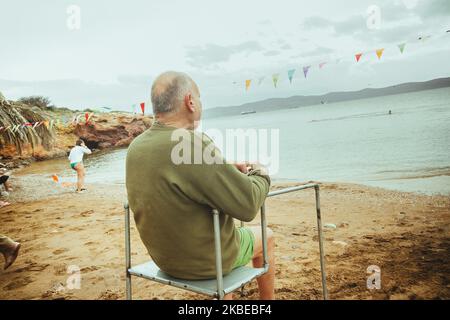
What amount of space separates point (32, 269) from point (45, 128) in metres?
7.90

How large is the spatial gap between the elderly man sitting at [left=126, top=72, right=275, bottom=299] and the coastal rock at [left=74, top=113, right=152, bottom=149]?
38078 mm

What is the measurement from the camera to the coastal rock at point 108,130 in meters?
37.8

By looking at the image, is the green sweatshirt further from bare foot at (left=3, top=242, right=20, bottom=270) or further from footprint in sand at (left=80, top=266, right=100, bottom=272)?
bare foot at (left=3, top=242, right=20, bottom=270)

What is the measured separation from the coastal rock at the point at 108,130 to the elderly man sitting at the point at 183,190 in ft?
125

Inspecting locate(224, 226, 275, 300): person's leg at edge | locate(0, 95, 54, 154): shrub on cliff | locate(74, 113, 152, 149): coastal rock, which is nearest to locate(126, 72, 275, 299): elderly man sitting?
locate(224, 226, 275, 300): person's leg at edge

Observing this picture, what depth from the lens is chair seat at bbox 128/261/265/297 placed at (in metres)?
1.81

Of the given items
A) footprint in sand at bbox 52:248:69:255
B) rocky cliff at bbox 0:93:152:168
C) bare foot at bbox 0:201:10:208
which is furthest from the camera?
bare foot at bbox 0:201:10:208

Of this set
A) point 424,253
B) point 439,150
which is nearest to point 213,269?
point 424,253

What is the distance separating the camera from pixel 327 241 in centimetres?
490

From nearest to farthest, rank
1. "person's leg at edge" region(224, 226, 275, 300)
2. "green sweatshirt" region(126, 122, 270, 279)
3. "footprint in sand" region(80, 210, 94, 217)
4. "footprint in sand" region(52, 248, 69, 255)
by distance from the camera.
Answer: "green sweatshirt" region(126, 122, 270, 279)
"person's leg at edge" region(224, 226, 275, 300)
"footprint in sand" region(52, 248, 69, 255)
"footprint in sand" region(80, 210, 94, 217)

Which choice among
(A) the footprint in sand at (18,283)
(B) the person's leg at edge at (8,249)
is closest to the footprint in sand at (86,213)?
(B) the person's leg at edge at (8,249)

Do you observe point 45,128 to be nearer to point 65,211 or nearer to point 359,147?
point 65,211

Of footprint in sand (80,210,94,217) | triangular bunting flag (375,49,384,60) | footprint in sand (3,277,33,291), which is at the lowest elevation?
footprint in sand (80,210,94,217)

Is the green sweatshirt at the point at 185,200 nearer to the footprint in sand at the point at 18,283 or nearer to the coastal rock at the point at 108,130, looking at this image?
the footprint in sand at the point at 18,283
